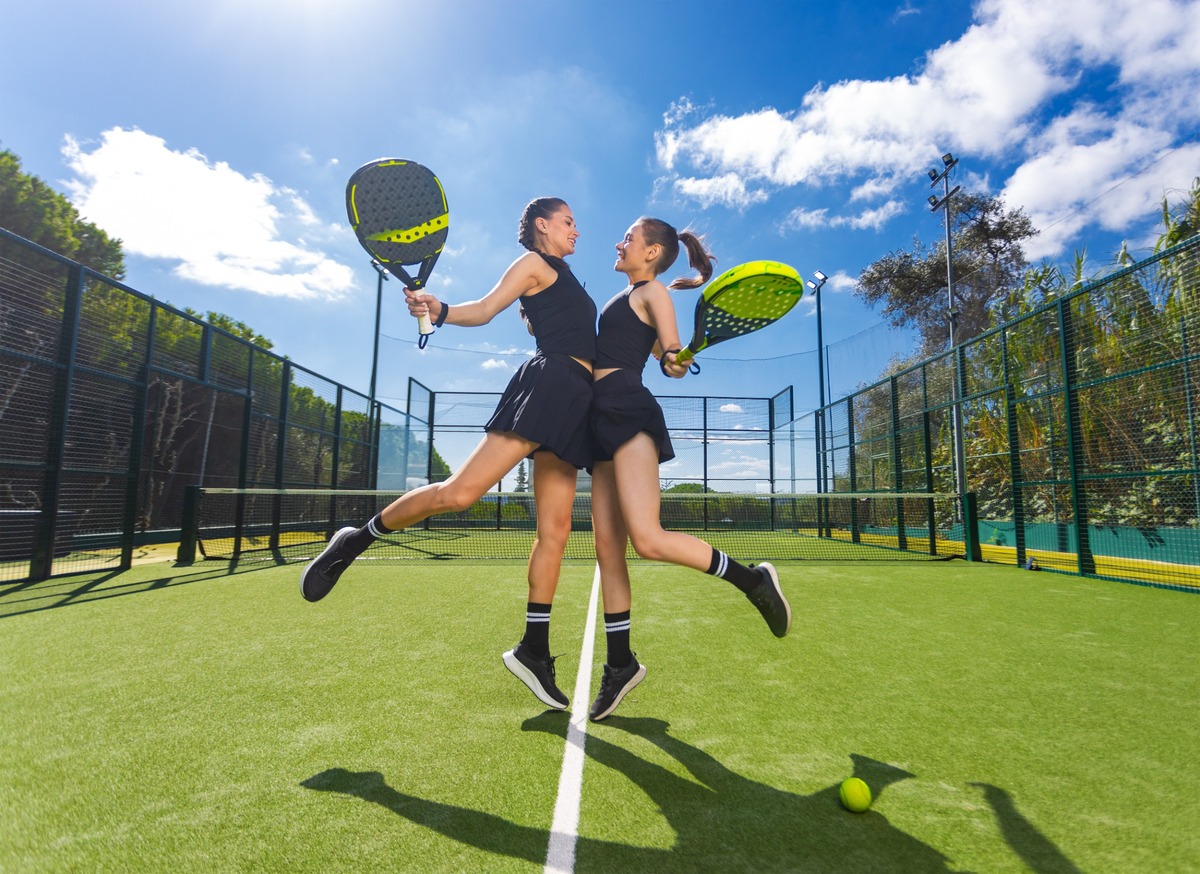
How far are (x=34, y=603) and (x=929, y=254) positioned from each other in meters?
30.4

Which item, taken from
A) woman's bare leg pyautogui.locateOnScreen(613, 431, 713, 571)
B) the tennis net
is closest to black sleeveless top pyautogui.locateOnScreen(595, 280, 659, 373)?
woman's bare leg pyautogui.locateOnScreen(613, 431, 713, 571)

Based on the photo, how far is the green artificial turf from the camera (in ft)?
5.31

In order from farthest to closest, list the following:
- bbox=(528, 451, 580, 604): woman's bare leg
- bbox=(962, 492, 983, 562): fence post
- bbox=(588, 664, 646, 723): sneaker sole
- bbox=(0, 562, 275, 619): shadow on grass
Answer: bbox=(962, 492, 983, 562): fence post, bbox=(0, 562, 275, 619): shadow on grass, bbox=(528, 451, 580, 604): woman's bare leg, bbox=(588, 664, 646, 723): sneaker sole

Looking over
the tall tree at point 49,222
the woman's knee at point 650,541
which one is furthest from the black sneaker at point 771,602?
the tall tree at point 49,222

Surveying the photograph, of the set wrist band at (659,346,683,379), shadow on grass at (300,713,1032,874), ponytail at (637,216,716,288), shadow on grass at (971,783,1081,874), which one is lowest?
shadow on grass at (300,713,1032,874)

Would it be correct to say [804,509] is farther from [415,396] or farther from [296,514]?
[296,514]

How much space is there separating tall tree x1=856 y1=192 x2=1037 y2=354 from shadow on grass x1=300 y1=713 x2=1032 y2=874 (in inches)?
1068

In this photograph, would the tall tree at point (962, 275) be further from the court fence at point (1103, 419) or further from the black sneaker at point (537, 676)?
the black sneaker at point (537, 676)

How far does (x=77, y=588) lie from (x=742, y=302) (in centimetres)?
688

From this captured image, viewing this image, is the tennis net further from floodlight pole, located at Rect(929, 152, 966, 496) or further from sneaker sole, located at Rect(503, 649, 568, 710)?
sneaker sole, located at Rect(503, 649, 568, 710)

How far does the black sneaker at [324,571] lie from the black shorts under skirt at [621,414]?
113cm

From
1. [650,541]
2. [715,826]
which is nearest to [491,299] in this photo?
[650,541]

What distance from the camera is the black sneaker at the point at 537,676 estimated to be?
260 centimetres

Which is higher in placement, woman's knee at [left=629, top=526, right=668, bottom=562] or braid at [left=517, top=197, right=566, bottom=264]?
braid at [left=517, top=197, right=566, bottom=264]
